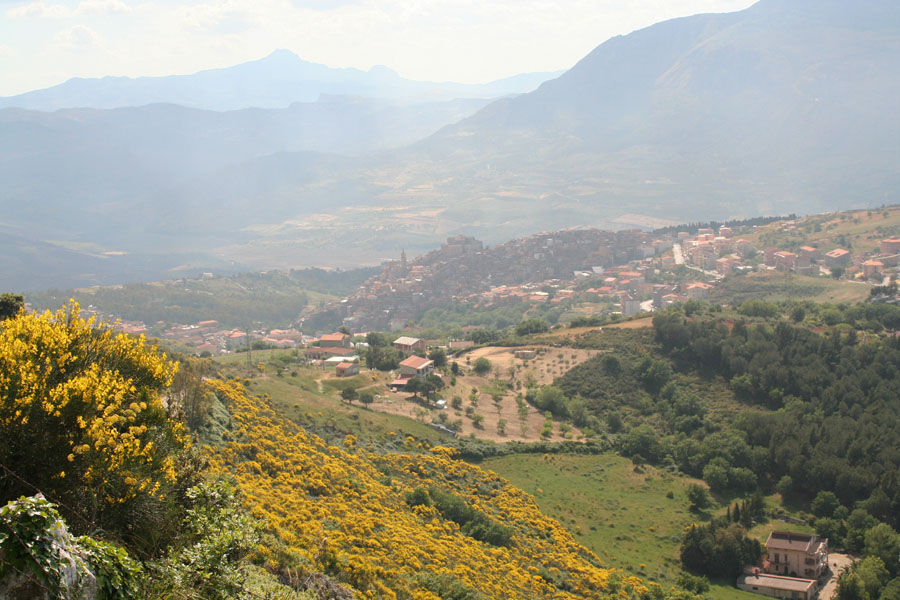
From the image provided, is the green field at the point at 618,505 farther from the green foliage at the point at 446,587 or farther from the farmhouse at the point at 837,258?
the farmhouse at the point at 837,258

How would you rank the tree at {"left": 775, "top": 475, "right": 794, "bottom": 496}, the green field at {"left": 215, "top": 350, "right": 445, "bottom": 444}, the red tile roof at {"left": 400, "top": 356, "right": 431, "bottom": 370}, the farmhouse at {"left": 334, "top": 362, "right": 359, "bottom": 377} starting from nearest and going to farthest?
the green field at {"left": 215, "top": 350, "right": 445, "bottom": 444}, the tree at {"left": 775, "top": 475, "right": 794, "bottom": 496}, the farmhouse at {"left": 334, "top": 362, "right": 359, "bottom": 377}, the red tile roof at {"left": 400, "top": 356, "right": 431, "bottom": 370}

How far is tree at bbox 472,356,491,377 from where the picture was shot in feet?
154

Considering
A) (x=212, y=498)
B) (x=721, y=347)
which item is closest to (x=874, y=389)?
(x=721, y=347)

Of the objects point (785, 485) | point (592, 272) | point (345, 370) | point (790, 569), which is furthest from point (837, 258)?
point (790, 569)

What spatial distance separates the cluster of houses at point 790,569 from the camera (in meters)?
24.0

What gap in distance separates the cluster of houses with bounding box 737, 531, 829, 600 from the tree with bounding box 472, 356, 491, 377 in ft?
75.5

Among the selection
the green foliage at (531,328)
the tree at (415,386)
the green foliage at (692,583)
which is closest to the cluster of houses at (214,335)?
the green foliage at (531,328)

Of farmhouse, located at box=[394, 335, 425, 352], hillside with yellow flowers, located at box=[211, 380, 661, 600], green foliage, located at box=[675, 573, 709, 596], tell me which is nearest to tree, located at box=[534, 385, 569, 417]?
farmhouse, located at box=[394, 335, 425, 352]

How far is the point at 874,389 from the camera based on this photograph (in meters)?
38.6

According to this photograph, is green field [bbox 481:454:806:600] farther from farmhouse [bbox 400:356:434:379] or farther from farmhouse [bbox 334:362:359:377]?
farmhouse [bbox 334:362:359:377]

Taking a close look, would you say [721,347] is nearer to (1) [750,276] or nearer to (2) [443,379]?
(2) [443,379]

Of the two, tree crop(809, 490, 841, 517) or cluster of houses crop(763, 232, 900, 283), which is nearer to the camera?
tree crop(809, 490, 841, 517)

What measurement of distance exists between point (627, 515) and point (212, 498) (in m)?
24.2

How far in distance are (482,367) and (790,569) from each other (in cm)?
2477
